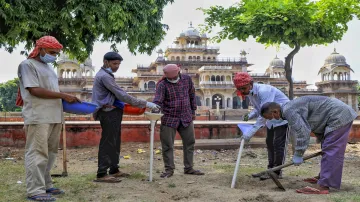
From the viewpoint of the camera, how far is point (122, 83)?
41688 millimetres

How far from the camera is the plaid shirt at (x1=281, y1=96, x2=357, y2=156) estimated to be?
11.0ft

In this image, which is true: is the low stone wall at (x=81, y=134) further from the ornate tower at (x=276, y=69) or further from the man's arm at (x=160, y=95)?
the ornate tower at (x=276, y=69)

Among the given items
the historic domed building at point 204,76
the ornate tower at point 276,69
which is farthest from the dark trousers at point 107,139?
the ornate tower at point 276,69

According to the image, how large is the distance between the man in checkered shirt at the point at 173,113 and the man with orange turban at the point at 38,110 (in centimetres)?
149

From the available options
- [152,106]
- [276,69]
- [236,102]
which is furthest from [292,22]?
[276,69]

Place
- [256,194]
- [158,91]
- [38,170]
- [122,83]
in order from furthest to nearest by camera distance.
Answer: [122,83] → [158,91] → [256,194] → [38,170]

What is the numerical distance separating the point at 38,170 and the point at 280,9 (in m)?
5.20

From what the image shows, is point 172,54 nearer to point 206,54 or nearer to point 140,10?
point 206,54

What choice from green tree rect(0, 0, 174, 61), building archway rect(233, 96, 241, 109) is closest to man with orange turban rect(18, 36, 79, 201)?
green tree rect(0, 0, 174, 61)

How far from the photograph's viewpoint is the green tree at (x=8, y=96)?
42500 mm

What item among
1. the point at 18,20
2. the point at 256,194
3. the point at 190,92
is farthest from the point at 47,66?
the point at 18,20

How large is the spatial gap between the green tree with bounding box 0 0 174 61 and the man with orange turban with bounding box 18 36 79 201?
3.93 metres

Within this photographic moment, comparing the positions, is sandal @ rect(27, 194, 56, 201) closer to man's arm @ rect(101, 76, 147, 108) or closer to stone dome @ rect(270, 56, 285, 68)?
man's arm @ rect(101, 76, 147, 108)

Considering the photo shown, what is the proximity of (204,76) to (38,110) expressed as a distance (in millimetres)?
36915
